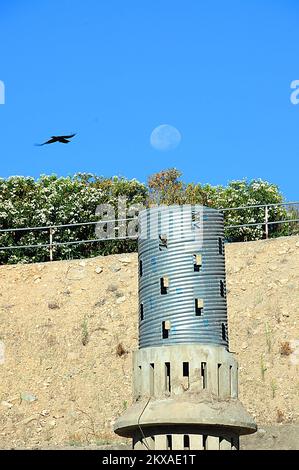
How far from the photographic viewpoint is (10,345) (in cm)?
4000

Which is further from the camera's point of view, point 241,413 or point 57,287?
point 57,287

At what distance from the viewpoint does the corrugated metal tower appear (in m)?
18.7

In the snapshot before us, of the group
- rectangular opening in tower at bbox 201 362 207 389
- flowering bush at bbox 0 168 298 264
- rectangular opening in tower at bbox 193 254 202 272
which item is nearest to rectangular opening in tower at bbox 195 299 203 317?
rectangular opening in tower at bbox 193 254 202 272

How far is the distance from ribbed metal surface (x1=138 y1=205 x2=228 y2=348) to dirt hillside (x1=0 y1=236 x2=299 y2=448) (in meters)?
14.8

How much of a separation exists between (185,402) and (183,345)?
1054 mm

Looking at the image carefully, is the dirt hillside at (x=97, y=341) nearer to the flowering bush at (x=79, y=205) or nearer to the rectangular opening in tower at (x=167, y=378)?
the flowering bush at (x=79, y=205)

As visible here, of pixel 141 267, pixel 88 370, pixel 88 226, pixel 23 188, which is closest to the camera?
pixel 141 267

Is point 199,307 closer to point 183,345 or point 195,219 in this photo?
point 183,345

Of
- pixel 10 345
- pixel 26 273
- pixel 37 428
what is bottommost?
pixel 37 428

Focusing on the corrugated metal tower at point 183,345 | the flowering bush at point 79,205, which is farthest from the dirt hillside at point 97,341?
the corrugated metal tower at point 183,345

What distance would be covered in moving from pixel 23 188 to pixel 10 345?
56.6 ft

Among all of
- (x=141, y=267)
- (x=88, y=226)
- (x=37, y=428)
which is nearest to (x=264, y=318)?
(x=37, y=428)

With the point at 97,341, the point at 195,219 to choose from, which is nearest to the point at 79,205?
the point at 97,341

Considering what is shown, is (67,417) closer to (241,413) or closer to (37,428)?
(37,428)
